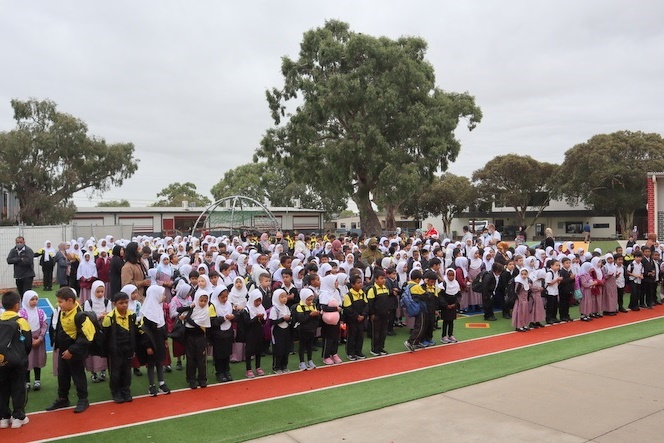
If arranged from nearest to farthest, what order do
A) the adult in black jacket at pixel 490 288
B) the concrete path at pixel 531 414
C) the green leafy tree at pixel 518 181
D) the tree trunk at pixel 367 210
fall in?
the concrete path at pixel 531 414, the adult in black jacket at pixel 490 288, the tree trunk at pixel 367 210, the green leafy tree at pixel 518 181

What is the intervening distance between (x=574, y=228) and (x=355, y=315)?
177ft

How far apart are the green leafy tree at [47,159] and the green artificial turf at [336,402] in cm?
3174

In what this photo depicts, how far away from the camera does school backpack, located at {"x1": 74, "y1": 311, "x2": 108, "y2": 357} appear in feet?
21.1

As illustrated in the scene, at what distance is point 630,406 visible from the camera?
634cm

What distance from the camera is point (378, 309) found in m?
9.02

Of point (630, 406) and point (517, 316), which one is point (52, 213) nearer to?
point (517, 316)

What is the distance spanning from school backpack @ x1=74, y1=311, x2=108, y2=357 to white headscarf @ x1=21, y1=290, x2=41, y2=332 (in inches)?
38.3

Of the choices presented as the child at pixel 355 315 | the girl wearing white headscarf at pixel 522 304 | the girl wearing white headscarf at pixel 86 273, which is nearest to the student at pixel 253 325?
the child at pixel 355 315

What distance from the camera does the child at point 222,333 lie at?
7.52m

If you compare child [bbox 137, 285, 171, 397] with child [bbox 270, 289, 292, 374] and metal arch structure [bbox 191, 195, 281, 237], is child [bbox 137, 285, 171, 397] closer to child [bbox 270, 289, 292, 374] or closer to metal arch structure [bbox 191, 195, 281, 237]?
child [bbox 270, 289, 292, 374]

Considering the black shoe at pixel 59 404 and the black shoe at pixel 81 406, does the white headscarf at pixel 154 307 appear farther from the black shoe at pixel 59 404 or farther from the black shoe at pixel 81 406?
the black shoe at pixel 59 404

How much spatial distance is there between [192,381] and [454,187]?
167 feet

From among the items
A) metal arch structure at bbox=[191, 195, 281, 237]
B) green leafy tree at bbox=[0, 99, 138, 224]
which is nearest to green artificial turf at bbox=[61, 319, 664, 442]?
metal arch structure at bbox=[191, 195, 281, 237]

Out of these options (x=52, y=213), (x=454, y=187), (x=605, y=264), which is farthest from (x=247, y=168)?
(x=605, y=264)
